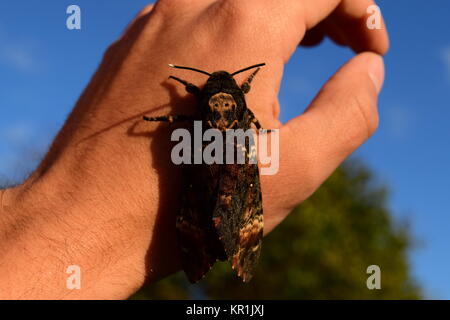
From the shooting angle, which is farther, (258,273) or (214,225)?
(258,273)

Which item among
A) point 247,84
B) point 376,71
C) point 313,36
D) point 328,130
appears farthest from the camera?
point 313,36

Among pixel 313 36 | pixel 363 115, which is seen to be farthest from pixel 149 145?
pixel 313 36

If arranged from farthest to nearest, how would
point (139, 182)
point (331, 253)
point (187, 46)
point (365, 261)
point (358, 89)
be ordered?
point (365, 261) < point (331, 253) < point (358, 89) < point (187, 46) < point (139, 182)

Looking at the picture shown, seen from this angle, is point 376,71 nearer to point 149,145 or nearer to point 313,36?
point 313,36

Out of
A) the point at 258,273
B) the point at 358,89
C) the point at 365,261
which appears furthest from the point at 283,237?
the point at 358,89

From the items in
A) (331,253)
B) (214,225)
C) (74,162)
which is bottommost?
(214,225)

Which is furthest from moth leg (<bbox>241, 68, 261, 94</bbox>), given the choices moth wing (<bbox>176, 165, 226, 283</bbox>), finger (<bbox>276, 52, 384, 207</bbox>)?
moth wing (<bbox>176, 165, 226, 283</bbox>)
